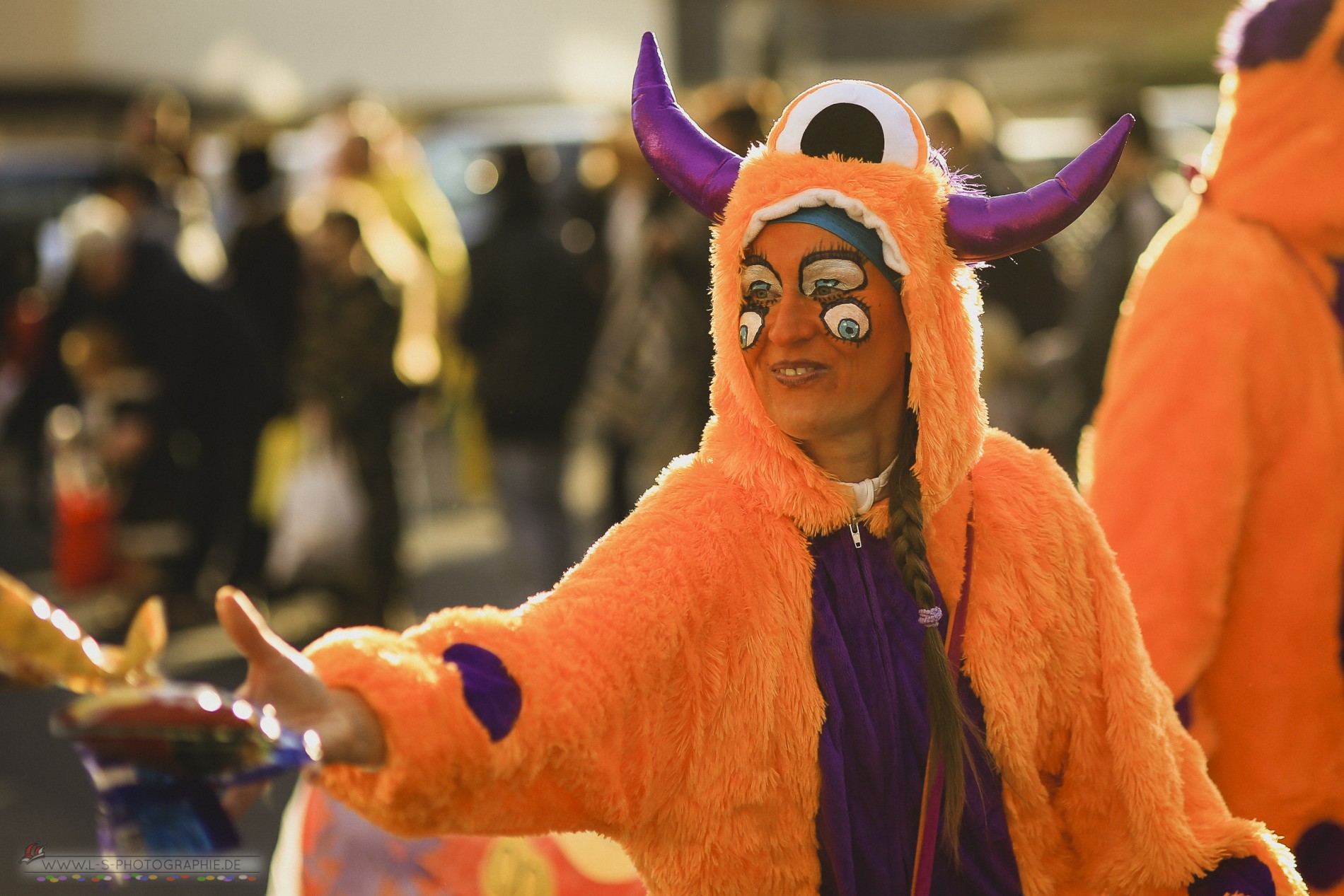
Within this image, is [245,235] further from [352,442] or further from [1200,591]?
[1200,591]

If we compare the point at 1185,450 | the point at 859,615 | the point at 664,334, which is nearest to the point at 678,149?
the point at 859,615

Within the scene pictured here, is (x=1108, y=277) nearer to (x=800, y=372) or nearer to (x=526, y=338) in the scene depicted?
(x=526, y=338)

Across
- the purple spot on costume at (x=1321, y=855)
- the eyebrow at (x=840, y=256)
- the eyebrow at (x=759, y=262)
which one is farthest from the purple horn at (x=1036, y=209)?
the purple spot on costume at (x=1321, y=855)

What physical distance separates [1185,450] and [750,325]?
3.46ft

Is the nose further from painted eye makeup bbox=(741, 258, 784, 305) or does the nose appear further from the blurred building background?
the blurred building background

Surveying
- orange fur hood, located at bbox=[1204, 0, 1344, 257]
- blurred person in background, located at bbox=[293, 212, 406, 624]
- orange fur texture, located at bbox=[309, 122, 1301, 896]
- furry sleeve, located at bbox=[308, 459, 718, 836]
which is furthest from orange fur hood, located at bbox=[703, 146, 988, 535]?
blurred person in background, located at bbox=[293, 212, 406, 624]

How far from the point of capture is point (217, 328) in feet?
22.9

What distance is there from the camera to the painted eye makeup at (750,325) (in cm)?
204

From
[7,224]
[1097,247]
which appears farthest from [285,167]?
[1097,247]

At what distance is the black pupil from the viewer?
6.63ft

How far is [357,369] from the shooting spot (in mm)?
6191

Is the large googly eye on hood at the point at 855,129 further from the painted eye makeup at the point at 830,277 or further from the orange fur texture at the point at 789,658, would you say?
the painted eye makeup at the point at 830,277

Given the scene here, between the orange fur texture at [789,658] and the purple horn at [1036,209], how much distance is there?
39 millimetres

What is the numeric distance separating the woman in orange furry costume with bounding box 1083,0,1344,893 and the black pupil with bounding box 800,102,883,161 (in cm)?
100
